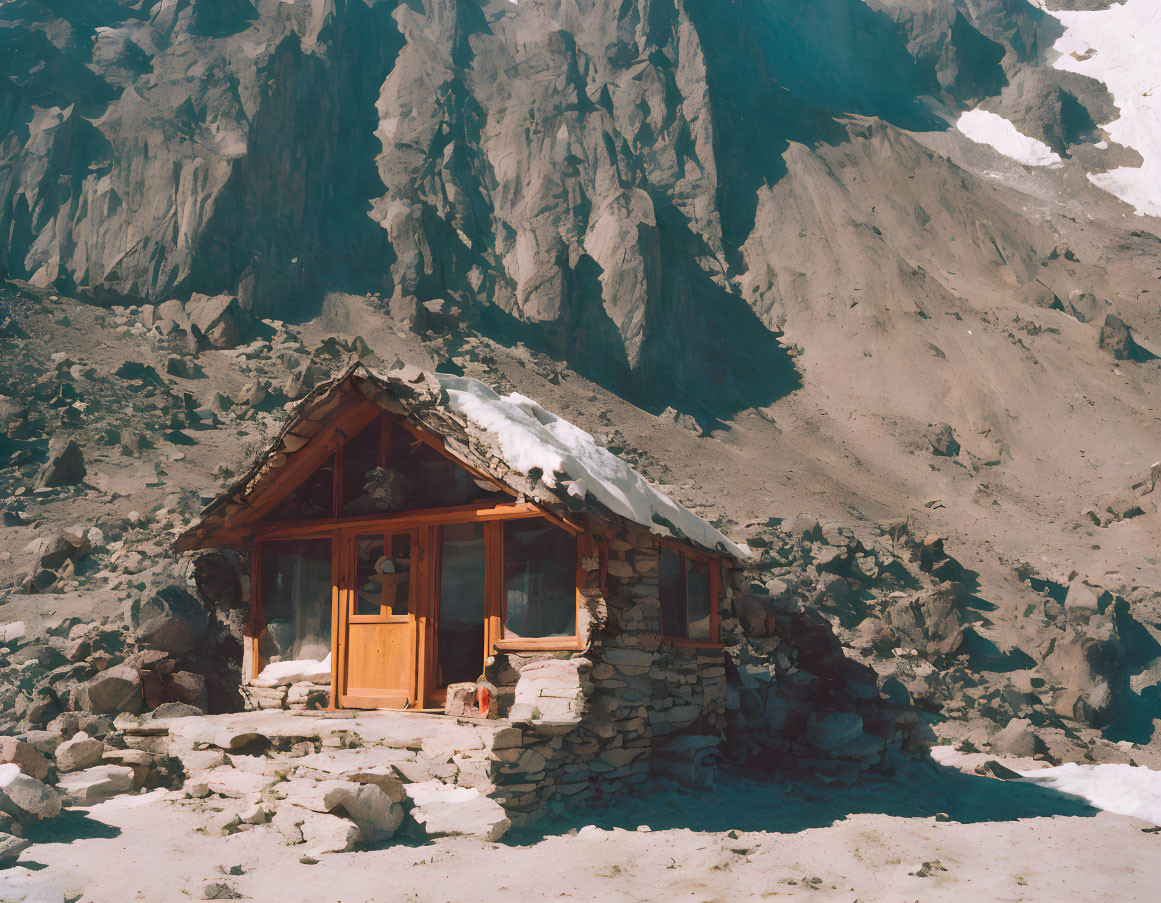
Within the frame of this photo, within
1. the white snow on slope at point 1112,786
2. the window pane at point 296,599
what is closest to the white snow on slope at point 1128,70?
the white snow on slope at point 1112,786

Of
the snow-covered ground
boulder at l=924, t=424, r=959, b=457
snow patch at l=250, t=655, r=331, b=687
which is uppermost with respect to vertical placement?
boulder at l=924, t=424, r=959, b=457

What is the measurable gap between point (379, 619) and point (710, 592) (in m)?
4.20

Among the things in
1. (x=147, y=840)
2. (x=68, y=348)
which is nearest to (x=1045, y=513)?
(x=147, y=840)

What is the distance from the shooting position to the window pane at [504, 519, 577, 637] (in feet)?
28.9

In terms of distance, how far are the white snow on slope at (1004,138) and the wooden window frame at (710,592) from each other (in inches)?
2314

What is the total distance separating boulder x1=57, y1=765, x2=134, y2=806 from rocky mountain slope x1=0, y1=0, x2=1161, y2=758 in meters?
10.6

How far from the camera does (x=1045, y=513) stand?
3472cm

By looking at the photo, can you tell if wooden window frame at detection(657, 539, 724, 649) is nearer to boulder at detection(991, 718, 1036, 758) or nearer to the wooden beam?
the wooden beam

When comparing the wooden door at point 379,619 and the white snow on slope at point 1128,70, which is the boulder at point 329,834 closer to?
the wooden door at point 379,619

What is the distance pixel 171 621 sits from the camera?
44.6 feet

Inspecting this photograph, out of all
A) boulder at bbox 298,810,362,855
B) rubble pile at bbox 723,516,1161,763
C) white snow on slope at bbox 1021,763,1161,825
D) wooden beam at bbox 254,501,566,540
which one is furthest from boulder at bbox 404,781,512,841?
white snow on slope at bbox 1021,763,1161,825

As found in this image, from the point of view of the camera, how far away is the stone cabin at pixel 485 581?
831 centimetres

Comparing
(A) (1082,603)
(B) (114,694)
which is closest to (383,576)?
(B) (114,694)

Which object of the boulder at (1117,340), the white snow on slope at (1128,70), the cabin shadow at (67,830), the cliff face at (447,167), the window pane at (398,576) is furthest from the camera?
the white snow on slope at (1128,70)
